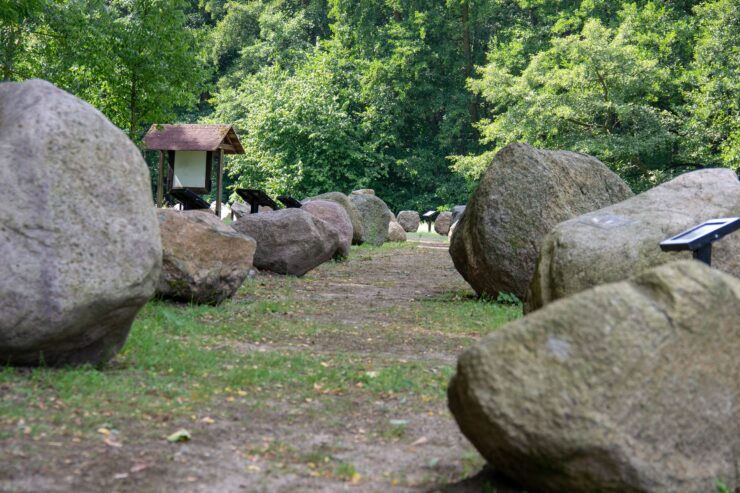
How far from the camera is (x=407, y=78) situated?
4709 cm

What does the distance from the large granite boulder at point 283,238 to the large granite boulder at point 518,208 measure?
11.7 feet

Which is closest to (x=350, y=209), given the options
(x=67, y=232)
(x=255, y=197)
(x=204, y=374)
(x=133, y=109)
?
(x=255, y=197)

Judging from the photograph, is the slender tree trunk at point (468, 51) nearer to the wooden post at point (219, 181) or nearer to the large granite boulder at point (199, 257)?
the wooden post at point (219, 181)

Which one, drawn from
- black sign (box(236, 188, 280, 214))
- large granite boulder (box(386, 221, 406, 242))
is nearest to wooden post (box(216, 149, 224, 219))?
large granite boulder (box(386, 221, 406, 242))

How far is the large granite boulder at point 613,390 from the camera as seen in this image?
4.08m

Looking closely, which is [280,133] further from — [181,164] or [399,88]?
[181,164]

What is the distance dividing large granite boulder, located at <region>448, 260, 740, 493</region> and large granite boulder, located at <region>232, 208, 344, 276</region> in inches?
430

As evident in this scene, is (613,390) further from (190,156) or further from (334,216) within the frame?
(190,156)

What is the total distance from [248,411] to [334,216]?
1338 cm

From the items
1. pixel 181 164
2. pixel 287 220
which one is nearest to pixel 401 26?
pixel 181 164

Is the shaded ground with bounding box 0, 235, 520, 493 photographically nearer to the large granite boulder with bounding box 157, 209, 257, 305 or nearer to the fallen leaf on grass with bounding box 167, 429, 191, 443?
the fallen leaf on grass with bounding box 167, 429, 191, 443

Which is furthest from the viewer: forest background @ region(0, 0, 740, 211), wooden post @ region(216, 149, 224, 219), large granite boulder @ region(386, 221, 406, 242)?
→ large granite boulder @ region(386, 221, 406, 242)

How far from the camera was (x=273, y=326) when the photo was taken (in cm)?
986

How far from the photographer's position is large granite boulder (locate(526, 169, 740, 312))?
8539 millimetres
